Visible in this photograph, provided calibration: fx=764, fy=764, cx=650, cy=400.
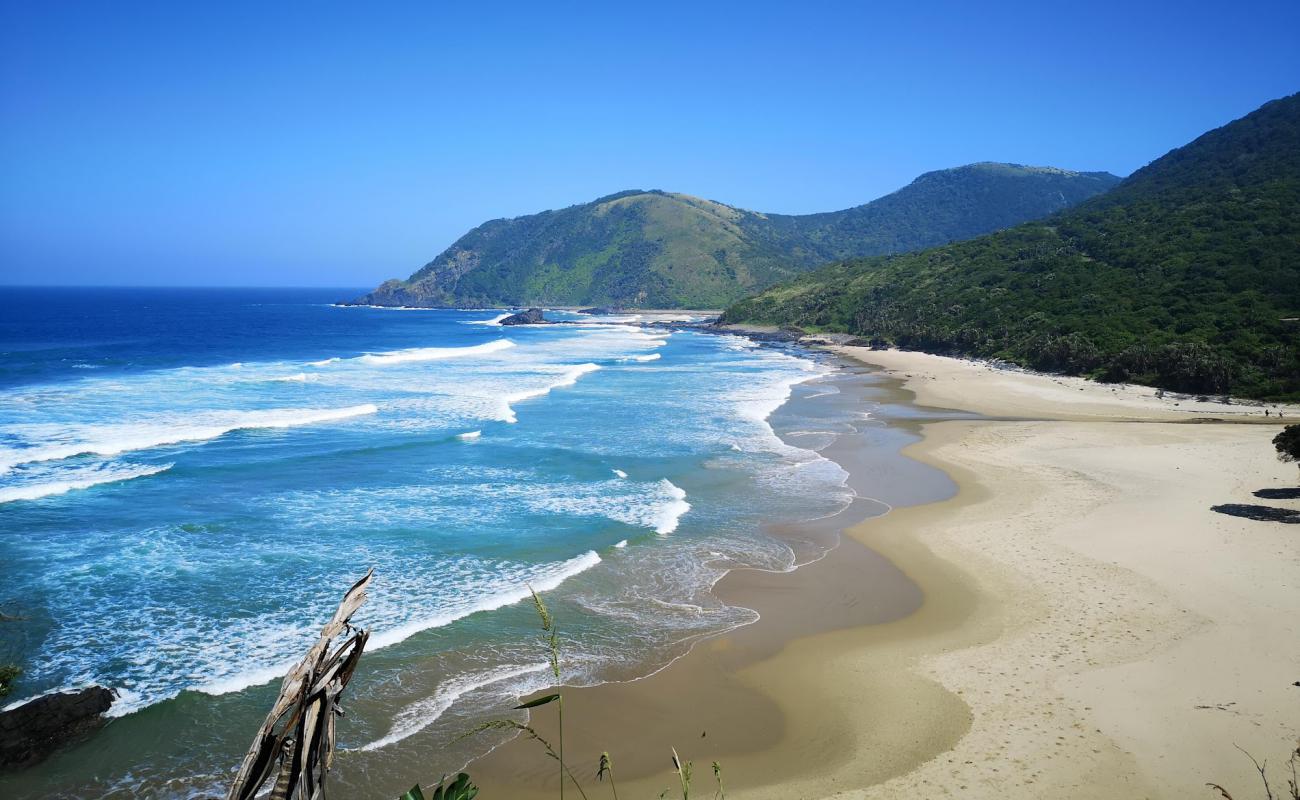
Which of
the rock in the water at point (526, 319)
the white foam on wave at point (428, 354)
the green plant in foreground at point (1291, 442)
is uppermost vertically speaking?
the rock in the water at point (526, 319)

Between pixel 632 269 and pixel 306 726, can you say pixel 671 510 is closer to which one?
pixel 306 726

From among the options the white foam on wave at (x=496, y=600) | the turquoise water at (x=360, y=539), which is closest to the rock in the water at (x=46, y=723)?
the turquoise water at (x=360, y=539)

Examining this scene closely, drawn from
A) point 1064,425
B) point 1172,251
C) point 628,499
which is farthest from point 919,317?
point 628,499

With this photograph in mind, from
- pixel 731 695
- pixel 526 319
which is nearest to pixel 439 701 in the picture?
pixel 731 695

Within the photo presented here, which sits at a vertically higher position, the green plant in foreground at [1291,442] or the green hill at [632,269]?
the green hill at [632,269]

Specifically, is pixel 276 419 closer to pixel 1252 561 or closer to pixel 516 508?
pixel 516 508

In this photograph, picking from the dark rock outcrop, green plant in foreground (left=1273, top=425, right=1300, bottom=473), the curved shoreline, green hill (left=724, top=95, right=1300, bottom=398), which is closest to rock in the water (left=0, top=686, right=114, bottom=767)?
the curved shoreline

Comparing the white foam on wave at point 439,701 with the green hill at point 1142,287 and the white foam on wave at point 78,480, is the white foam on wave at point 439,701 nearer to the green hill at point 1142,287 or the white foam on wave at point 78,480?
the white foam on wave at point 78,480
